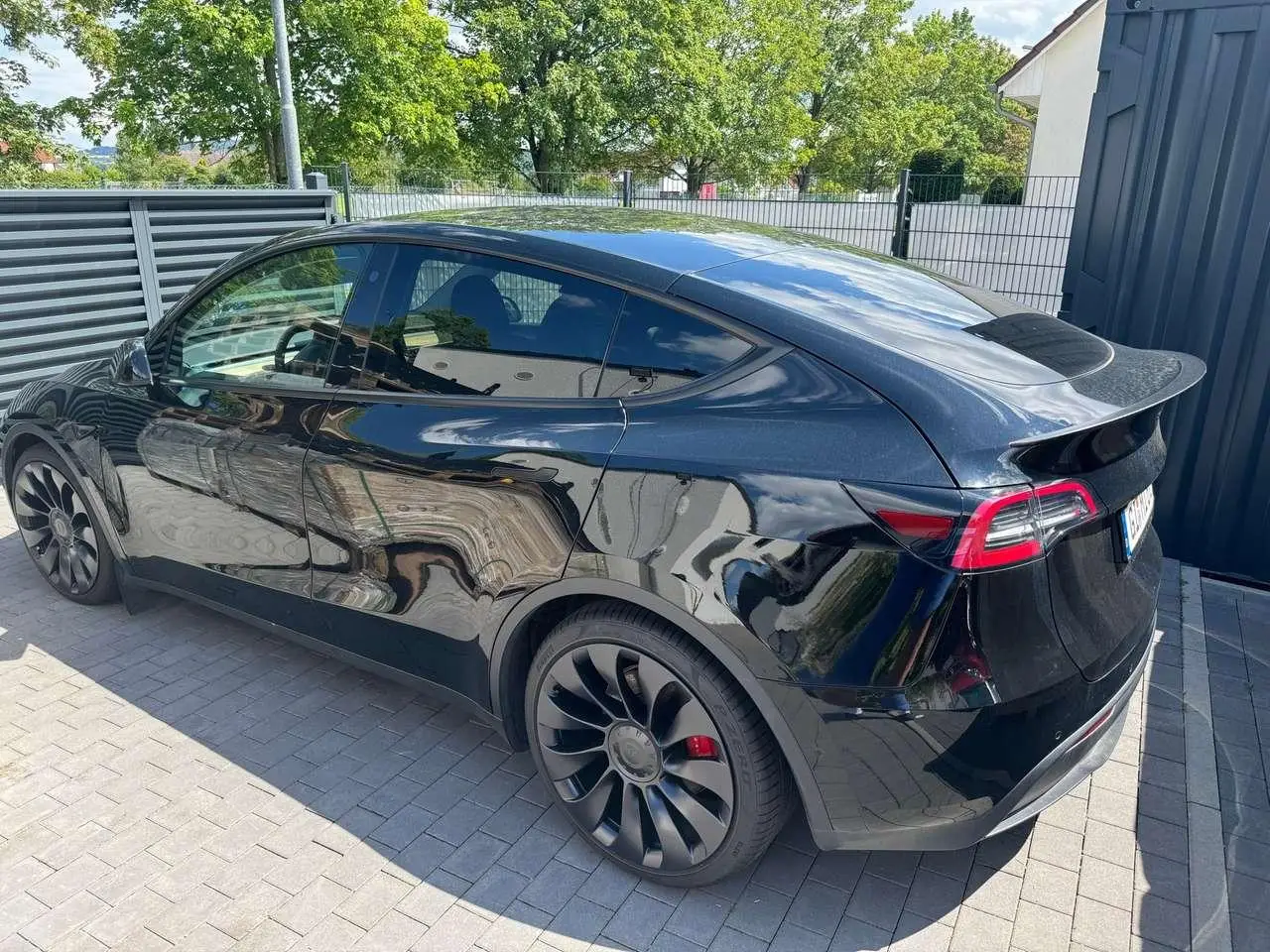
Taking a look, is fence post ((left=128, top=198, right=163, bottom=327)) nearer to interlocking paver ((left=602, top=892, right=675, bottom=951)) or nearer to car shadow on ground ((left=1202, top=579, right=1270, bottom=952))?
interlocking paver ((left=602, top=892, right=675, bottom=951))

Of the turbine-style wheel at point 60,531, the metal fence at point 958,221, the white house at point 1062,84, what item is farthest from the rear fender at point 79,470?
the white house at point 1062,84

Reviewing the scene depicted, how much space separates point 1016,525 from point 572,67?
111 feet

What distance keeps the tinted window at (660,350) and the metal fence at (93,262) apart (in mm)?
4962

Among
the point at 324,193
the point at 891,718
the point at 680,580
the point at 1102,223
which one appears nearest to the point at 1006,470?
the point at 891,718

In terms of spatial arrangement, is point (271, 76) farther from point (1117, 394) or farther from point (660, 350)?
point (1117, 394)

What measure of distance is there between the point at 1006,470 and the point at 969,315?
0.80m

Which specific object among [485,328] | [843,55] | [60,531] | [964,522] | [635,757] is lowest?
[60,531]

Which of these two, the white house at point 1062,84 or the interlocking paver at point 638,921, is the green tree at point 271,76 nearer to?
the white house at point 1062,84

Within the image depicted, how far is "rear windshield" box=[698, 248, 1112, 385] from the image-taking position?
85.9 inches

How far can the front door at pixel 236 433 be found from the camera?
297cm

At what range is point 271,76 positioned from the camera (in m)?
23.8

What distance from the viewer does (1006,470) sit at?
1.87m

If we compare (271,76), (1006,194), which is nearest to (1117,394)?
(1006,194)

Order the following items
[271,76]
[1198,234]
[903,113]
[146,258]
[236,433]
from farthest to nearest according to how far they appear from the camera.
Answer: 1. [903,113]
2. [271,76]
3. [146,258]
4. [1198,234]
5. [236,433]
